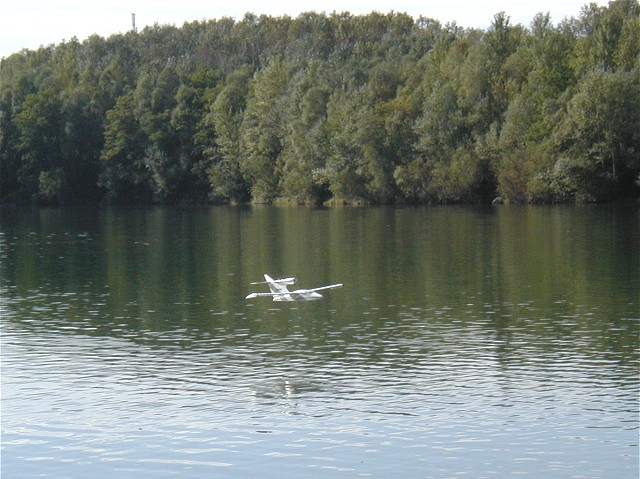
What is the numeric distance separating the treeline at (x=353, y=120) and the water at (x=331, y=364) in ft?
141

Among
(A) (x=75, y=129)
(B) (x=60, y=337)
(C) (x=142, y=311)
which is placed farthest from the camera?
(A) (x=75, y=129)

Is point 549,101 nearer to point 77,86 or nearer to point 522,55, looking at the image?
point 522,55

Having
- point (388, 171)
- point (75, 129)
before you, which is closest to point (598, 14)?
point (388, 171)

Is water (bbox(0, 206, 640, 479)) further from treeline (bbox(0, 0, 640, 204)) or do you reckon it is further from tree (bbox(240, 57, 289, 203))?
tree (bbox(240, 57, 289, 203))

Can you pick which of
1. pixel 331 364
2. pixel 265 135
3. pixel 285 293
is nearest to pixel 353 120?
pixel 265 135

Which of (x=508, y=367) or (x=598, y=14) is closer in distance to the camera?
(x=508, y=367)

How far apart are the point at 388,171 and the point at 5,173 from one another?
61.4 m

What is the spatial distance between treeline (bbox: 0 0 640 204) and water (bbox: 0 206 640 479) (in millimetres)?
42899

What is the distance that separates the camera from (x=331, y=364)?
107ft

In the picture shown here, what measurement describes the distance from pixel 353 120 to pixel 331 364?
3640 inches

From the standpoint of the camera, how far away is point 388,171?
12062 centimetres

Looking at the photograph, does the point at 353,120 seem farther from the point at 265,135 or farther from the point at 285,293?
the point at 285,293

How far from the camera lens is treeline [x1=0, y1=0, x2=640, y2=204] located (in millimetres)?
108562

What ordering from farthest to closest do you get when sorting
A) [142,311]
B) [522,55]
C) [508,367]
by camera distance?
[522,55] → [142,311] → [508,367]
